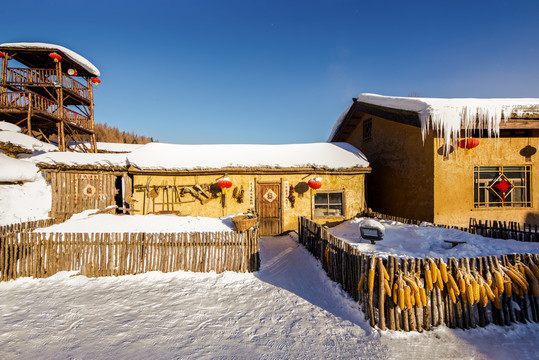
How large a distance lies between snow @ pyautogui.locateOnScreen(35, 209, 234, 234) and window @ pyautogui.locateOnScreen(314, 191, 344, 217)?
4505 millimetres

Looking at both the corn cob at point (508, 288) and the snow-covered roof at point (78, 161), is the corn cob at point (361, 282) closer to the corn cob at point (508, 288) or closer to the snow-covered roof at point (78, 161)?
the corn cob at point (508, 288)

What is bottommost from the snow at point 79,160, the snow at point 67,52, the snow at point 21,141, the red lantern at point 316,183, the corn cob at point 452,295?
the corn cob at point 452,295

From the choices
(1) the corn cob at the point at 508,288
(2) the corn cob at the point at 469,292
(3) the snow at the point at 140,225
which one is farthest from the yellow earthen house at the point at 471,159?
(3) the snow at the point at 140,225

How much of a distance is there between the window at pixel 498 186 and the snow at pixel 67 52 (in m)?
27.0

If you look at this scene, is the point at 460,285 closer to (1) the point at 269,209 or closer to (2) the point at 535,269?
(2) the point at 535,269

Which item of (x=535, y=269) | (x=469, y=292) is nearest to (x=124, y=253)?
(x=469, y=292)

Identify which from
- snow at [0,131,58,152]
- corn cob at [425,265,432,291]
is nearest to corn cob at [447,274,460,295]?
corn cob at [425,265,432,291]

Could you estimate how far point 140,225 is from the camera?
26.2ft

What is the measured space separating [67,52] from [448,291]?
26.3 metres

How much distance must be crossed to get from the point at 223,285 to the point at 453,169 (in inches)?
374

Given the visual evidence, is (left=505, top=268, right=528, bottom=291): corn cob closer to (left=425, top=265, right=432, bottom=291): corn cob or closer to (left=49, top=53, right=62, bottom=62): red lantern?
(left=425, top=265, right=432, bottom=291): corn cob

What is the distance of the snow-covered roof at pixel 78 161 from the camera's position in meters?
10.5

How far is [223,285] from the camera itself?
5934mm

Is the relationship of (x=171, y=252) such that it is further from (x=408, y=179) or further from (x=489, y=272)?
(x=408, y=179)
